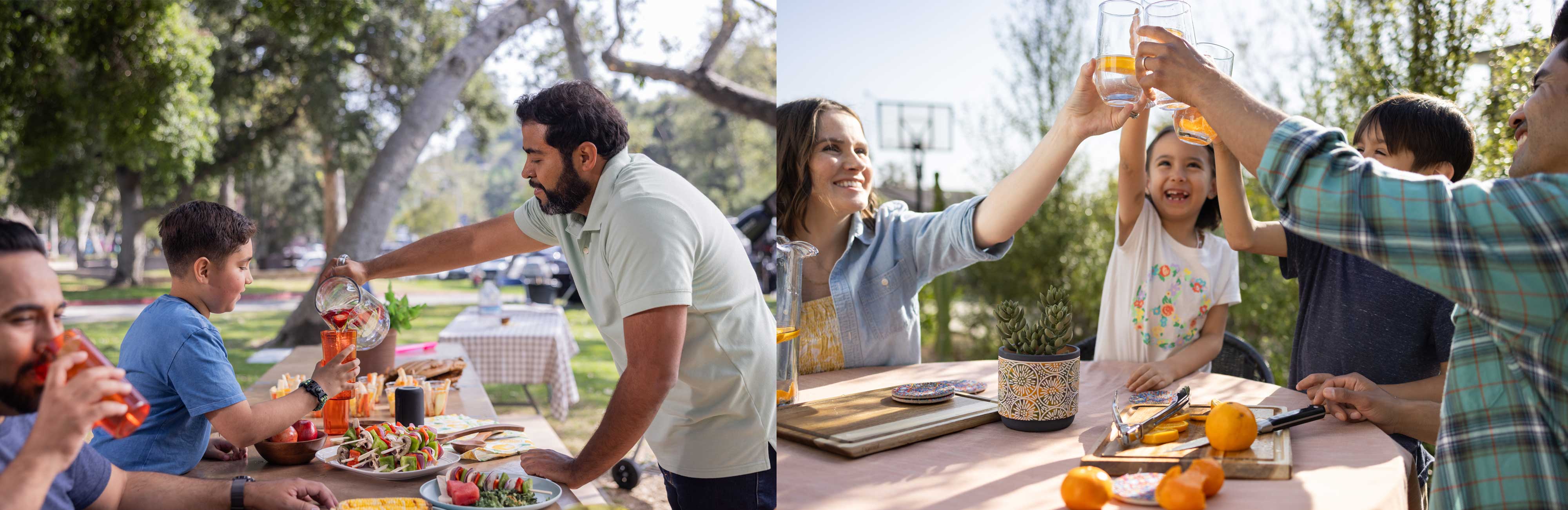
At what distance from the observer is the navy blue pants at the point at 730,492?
6.39 ft

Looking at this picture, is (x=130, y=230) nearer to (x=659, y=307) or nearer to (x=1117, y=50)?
(x=659, y=307)

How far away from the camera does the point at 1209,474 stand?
1.17 metres

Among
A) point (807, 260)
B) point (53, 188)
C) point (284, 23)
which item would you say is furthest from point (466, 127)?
point (807, 260)

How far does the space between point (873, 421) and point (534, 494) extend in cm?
Answer: 61

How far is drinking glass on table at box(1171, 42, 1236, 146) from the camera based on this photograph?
1511mm

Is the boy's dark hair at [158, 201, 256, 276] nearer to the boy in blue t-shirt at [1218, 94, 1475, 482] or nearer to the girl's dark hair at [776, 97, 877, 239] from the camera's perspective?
the girl's dark hair at [776, 97, 877, 239]

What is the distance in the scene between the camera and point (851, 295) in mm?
2287

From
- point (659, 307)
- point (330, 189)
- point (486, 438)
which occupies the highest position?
point (330, 189)

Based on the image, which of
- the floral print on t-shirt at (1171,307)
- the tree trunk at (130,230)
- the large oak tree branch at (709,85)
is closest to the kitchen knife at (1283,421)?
the floral print on t-shirt at (1171,307)

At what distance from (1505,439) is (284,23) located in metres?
6.86

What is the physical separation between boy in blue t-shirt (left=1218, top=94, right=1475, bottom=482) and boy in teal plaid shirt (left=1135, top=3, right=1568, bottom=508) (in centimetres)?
64

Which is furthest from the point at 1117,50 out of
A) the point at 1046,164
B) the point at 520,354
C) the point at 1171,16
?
the point at 520,354

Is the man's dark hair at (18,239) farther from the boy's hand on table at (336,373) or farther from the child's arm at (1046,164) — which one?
the child's arm at (1046,164)

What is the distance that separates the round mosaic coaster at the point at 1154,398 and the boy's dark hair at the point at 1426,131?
0.80 metres
